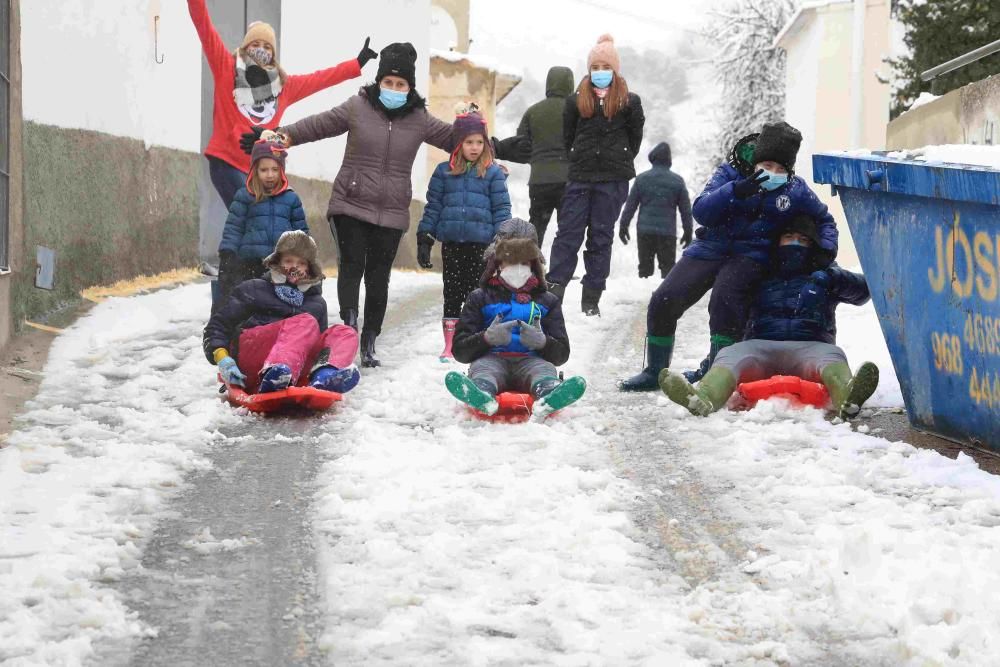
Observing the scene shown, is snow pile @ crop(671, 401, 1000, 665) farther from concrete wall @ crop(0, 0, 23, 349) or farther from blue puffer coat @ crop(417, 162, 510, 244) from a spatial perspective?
concrete wall @ crop(0, 0, 23, 349)

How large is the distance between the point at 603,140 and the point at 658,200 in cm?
464

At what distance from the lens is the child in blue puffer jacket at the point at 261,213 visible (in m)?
7.95

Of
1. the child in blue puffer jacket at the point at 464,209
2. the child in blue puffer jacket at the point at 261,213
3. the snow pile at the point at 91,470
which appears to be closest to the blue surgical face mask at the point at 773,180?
the child in blue puffer jacket at the point at 464,209

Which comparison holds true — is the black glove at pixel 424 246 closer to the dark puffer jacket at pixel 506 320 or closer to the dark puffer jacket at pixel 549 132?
the dark puffer jacket at pixel 506 320

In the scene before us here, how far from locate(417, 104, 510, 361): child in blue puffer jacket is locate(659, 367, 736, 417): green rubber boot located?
2.22 m

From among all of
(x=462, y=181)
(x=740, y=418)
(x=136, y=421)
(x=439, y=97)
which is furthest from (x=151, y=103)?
(x=439, y=97)

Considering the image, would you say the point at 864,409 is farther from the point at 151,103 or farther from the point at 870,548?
the point at 151,103

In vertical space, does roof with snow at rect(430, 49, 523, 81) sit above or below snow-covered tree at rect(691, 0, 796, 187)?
below

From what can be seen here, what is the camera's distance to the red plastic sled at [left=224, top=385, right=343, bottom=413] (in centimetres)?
646

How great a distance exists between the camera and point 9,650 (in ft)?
11.3

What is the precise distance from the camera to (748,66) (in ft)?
148

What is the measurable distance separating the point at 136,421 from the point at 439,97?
53.1ft

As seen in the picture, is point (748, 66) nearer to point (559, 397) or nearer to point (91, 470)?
point (559, 397)

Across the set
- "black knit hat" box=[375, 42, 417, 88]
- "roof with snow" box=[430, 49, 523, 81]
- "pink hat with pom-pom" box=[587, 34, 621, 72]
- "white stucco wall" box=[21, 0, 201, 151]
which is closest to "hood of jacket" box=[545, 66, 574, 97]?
"pink hat with pom-pom" box=[587, 34, 621, 72]
